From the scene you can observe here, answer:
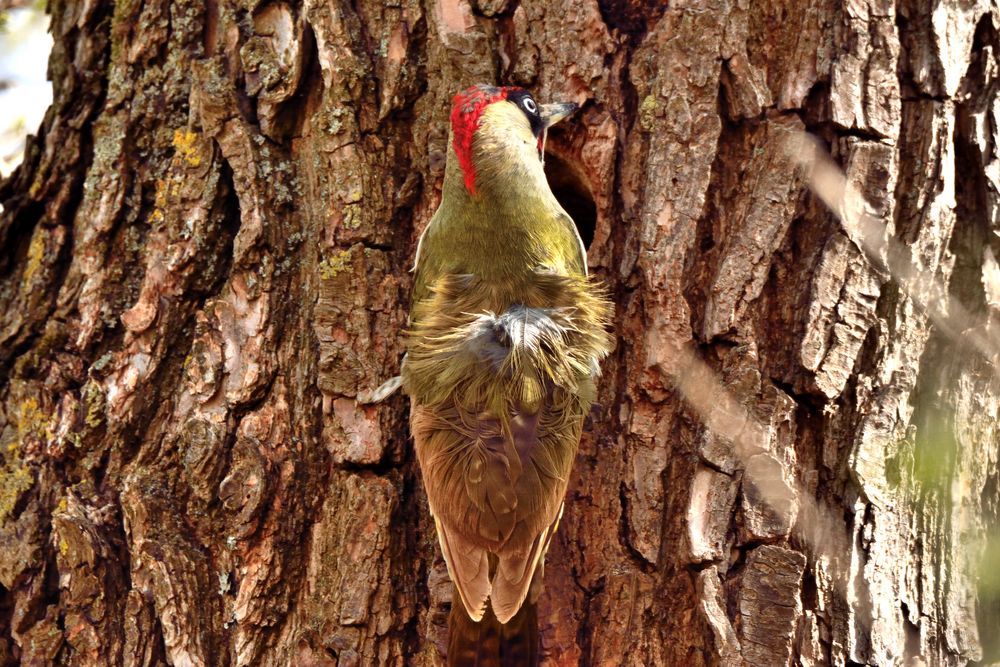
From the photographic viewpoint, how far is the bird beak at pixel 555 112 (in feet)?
8.93

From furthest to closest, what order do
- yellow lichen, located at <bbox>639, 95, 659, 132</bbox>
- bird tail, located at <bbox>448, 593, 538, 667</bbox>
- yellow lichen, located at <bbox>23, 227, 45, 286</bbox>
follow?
1. yellow lichen, located at <bbox>23, 227, 45, 286</bbox>
2. yellow lichen, located at <bbox>639, 95, 659, 132</bbox>
3. bird tail, located at <bbox>448, 593, 538, 667</bbox>

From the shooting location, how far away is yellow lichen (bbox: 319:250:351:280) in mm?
2732

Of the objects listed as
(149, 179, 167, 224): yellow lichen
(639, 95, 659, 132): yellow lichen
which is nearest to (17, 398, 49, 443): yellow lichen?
(149, 179, 167, 224): yellow lichen

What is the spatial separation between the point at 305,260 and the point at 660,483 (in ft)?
4.22

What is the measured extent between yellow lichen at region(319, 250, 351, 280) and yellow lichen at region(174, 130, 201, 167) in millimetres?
579

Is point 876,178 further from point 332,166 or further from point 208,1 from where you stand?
point 208,1

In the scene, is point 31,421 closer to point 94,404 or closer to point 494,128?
point 94,404

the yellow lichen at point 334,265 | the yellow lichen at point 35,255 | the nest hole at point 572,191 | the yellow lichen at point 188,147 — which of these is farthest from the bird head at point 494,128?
the yellow lichen at point 35,255

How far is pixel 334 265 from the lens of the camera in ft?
8.99

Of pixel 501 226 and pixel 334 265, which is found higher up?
pixel 501 226

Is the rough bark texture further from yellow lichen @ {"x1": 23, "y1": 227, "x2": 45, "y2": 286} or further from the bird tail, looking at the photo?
yellow lichen @ {"x1": 23, "y1": 227, "x2": 45, "y2": 286}

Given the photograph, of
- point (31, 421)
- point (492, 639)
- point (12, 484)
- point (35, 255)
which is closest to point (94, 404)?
point (31, 421)

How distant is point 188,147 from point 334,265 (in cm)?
68

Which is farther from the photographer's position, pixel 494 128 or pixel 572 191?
pixel 572 191
